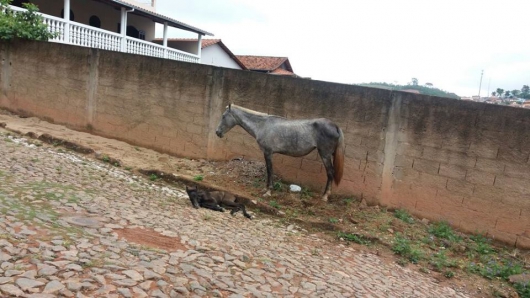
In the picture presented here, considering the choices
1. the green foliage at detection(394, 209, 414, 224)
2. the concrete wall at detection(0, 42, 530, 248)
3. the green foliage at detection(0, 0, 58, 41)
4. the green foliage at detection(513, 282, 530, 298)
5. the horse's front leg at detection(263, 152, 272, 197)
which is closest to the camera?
the green foliage at detection(513, 282, 530, 298)

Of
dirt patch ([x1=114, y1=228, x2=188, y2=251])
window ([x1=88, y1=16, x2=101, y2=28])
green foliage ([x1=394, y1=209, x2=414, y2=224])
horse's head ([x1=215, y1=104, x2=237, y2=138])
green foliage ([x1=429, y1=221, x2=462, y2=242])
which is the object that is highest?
window ([x1=88, y1=16, x2=101, y2=28])

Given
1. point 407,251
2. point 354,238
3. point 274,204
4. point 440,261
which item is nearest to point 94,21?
point 274,204

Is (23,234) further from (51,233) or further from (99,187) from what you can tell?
(99,187)

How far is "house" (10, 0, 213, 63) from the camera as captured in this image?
14.5 metres

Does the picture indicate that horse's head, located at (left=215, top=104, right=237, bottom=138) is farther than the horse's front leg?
Yes

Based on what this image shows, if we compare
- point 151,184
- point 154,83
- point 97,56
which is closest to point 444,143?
point 151,184

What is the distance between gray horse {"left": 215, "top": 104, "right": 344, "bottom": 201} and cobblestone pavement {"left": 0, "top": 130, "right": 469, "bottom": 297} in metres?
1.28

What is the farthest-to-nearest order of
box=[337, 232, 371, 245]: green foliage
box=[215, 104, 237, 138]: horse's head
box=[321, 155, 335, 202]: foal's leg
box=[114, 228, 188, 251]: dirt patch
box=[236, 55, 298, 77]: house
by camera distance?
box=[236, 55, 298, 77]: house → box=[215, 104, 237, 138]: horse's head → box=[321, 155, 335, 202]: foal's leg → box=[337, 232, 371, 245]: green foliage → box=[114, 228, 188, 251]: dirt patch

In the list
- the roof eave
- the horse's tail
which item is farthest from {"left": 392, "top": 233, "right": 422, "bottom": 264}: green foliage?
the roof eave

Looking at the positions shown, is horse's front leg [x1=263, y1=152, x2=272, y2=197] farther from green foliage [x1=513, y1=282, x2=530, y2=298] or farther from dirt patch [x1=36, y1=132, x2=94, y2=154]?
dirt patch [x1=36, y1=132, x2=94, y2=154]

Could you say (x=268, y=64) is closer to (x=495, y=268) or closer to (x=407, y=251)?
(x=407, y=251)

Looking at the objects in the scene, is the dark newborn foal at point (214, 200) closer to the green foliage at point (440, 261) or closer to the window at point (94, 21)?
the green foliage at point (440, 261)

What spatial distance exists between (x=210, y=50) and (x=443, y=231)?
23938mm

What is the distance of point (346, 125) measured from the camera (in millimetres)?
6836
